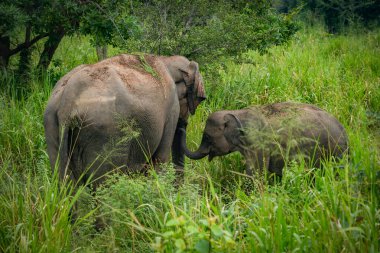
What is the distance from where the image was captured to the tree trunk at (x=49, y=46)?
8.12m

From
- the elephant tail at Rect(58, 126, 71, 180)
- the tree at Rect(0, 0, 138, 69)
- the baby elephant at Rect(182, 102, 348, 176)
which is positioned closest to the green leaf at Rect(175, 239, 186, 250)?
the elephant tail at Rect(58, 126, 71, 180)

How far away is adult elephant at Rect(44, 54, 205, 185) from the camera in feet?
14.7

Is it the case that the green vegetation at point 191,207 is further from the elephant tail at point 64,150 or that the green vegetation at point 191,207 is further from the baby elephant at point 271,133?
the baby elephant at point 271,133

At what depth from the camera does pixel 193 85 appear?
5.98 metres

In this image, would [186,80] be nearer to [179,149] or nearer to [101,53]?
[179,149]

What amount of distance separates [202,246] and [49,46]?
5819 millimetres

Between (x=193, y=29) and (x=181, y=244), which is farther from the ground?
(x=193, y=29)

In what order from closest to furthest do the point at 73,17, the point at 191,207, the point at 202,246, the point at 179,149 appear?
the point at 202,246, the point at 191,207, the point at 179,149, the point at 73,17

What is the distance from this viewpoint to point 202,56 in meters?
7.36

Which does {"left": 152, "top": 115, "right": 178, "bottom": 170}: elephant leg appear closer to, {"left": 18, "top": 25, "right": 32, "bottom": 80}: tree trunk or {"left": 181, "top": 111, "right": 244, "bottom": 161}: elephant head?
{"left": 181, "top": 111, "right": 244, "bottom": 161}: elephant head

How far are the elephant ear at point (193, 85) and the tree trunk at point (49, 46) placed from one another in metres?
2.85

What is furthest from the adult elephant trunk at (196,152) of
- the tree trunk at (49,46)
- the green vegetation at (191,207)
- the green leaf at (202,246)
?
the green leaf at (202,246)

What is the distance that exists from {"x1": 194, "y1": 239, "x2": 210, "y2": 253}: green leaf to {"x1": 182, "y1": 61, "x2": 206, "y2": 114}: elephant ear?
2922 mm

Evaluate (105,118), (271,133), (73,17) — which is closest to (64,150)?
(105,118)
